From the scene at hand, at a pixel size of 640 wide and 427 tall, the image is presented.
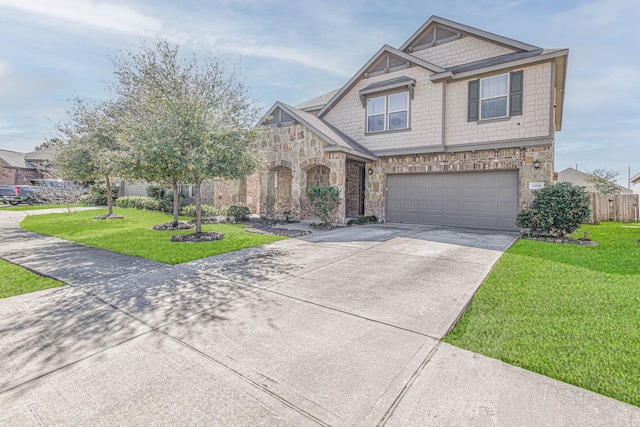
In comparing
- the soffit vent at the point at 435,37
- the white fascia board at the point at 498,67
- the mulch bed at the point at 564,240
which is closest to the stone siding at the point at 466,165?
the mulch bed at the point at 564,240

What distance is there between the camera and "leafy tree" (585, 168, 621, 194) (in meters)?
24.4

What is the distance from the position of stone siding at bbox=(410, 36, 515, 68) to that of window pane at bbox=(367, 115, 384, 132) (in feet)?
10.7

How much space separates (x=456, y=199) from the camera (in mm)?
12555

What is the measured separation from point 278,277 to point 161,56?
882 centimetres

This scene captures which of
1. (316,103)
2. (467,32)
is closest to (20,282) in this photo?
(467,32)

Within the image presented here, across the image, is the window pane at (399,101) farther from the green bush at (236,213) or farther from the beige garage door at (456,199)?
the green bush at (236,213)

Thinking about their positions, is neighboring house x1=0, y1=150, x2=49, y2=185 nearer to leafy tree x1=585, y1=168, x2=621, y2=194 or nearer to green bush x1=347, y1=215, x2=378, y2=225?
green bush x1=347, y1=215, x2=378, y2=225

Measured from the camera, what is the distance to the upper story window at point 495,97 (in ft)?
36.3

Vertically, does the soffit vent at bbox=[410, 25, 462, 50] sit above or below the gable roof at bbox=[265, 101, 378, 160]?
above

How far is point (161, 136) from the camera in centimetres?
841

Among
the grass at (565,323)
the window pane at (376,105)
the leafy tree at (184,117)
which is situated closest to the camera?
the grass at (565,323)

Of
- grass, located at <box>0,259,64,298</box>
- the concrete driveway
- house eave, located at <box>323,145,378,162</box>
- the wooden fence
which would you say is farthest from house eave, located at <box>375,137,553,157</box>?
grass, located at <box>0,259,64,298</box>

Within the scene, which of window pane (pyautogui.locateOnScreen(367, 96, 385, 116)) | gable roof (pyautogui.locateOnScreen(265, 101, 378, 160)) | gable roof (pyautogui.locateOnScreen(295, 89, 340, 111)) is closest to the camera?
gable roof (pyautogui.locateOnScreen(265, 101, 378, 160))

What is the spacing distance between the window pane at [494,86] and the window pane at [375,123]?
4.14 m
